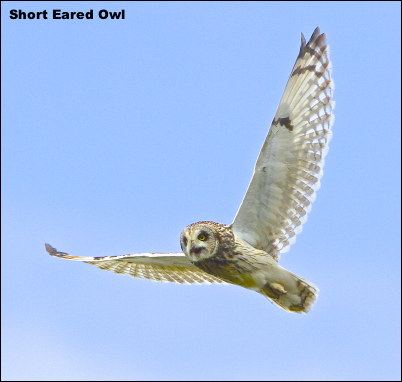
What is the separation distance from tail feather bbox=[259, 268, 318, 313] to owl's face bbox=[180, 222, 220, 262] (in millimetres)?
680

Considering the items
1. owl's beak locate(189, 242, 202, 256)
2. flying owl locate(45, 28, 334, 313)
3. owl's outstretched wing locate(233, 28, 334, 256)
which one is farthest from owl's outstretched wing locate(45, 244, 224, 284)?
owl's outstretched wing locate(233, 28, 334, 256)

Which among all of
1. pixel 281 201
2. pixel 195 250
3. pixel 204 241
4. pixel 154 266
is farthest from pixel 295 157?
pixel 154 266

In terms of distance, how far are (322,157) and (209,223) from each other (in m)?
1.23

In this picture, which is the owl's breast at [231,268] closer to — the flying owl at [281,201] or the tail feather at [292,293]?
the flying owl at [281,201]

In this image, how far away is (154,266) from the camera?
33.2 feet

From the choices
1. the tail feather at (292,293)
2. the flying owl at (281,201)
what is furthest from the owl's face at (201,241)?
the tail feather at (292,293)

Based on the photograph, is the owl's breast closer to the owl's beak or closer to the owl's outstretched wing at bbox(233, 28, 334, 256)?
the owl's beak

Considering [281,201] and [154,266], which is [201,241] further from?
[154,266]

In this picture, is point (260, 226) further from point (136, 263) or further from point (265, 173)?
point (136, 263)

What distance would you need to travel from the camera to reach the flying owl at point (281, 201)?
8.85m

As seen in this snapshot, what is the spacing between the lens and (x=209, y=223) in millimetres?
8883

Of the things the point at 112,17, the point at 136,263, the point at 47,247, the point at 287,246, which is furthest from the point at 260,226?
the point at 112,17

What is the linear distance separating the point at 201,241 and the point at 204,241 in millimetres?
27

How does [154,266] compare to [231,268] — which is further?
[154,266]
